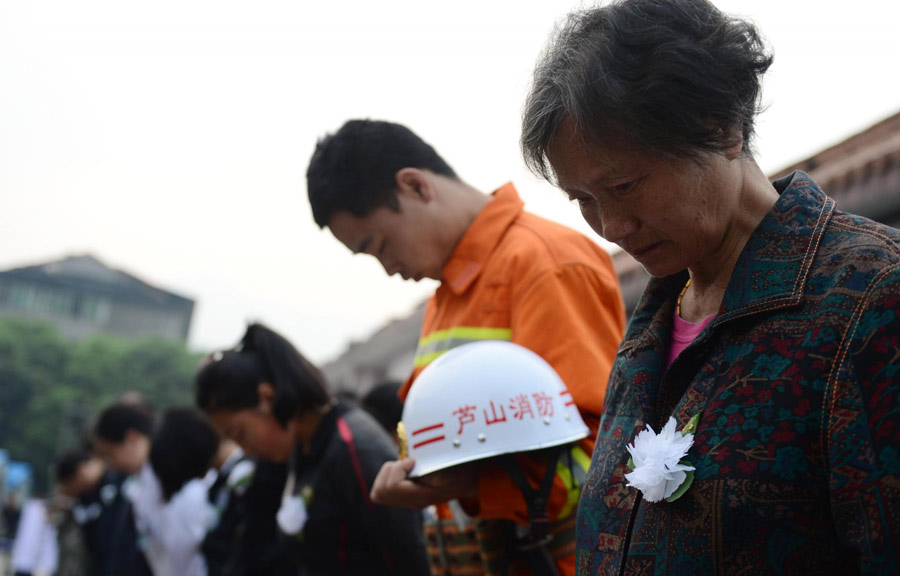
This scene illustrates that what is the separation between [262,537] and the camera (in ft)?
16.8

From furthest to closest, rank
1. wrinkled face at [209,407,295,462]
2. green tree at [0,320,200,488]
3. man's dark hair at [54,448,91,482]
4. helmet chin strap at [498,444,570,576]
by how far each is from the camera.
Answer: green tree at [0,320,200,488] → man's dark hair at [54,448,91,482] → wrinkled face at [209,407,295,462] → helmet chin strap at [498,444,570,576]

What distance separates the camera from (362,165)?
3646 millimetres

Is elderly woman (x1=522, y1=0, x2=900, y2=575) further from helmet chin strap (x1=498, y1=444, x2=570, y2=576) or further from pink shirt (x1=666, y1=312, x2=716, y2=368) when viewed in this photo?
helmet chin strap (x1=498, y1=444, x2=570, y2=576)

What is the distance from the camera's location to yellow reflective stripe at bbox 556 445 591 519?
2887mm

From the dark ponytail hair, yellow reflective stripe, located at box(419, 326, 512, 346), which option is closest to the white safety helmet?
yellow reflective stripe, located at box(419, 326, 512, 346)

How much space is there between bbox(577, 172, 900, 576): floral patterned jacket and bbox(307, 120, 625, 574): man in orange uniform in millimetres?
1057

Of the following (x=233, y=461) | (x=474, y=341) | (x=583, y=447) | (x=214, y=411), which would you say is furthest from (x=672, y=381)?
(x=233, y=461)

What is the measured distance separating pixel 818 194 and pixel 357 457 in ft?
8.37

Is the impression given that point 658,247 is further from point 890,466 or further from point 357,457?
point 357,457

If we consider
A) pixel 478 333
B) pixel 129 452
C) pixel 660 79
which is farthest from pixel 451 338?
pixel 129 452

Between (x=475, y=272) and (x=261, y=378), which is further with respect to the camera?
(x=261, y=378)

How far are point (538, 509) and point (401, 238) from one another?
44.3 inches

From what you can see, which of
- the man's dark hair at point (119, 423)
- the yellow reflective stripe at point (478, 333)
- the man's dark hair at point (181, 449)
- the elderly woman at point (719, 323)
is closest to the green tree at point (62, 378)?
the man's dark hair at point (119, 423)

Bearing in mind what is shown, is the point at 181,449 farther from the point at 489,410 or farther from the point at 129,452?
the point at 489,410
